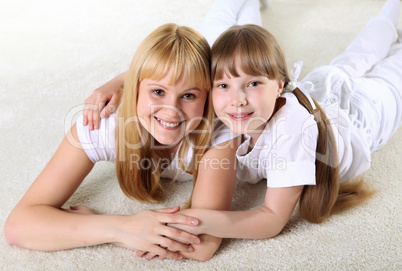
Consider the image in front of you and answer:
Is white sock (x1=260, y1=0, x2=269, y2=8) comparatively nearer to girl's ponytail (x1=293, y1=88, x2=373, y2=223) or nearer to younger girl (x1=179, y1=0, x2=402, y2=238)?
younger girl (x1=179, y1=0, x2=402, y2=238)

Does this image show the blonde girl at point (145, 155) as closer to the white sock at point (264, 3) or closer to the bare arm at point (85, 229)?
the bare arm at point (85, 229)

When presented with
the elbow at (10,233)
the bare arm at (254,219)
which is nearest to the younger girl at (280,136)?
the bare arm at (254,219)

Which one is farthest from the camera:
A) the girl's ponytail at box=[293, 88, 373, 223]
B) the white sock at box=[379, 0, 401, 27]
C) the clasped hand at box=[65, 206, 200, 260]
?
the white sock at box=[379, 0, 401, 27]

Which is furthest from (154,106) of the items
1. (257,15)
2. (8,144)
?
(257,15)

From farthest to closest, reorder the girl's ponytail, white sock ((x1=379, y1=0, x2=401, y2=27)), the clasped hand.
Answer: white sock ((x1=379, y1=0, x2=401, y2=27))
the girl's ponytail
the clasped hand

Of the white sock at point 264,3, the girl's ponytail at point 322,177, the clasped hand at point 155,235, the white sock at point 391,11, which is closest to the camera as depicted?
the clasped hand at point 155,235

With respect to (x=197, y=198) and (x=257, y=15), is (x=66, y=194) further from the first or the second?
(x=257, y=15)

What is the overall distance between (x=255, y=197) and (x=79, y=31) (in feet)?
5.01

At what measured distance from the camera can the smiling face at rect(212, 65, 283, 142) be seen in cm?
106

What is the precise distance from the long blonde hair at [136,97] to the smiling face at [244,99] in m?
0.05

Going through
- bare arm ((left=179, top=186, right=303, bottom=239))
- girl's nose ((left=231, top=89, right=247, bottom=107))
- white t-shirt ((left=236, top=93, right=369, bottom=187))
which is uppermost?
girl's nose ((left=231, top=89, right=247, bottom=107))

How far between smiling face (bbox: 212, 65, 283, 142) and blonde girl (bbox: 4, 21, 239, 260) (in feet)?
0.17

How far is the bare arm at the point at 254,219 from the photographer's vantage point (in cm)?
107

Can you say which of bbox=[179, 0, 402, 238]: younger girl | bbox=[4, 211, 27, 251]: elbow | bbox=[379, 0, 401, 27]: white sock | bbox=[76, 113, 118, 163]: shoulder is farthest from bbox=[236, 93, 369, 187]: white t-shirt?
bbox=[379, 0, 401, 27]: white sock
